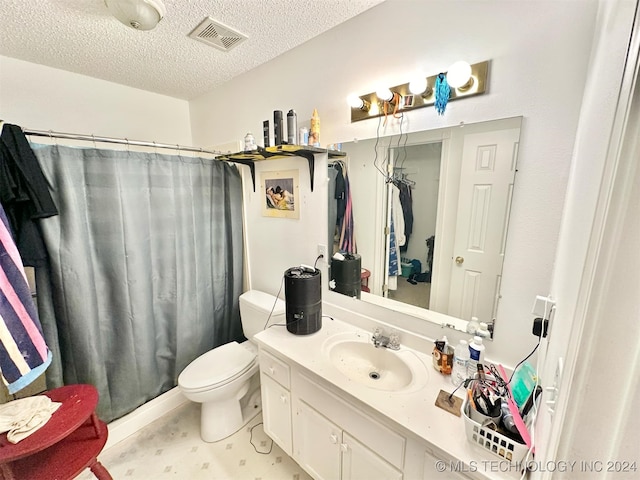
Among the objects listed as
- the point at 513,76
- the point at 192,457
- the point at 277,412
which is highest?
the point at 513,76

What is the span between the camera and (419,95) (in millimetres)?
1111

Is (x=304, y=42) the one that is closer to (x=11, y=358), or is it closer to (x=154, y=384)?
(x=11, y=358)

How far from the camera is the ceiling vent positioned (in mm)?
1303

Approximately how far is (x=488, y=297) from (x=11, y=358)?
6.35 ft

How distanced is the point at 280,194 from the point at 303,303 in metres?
0.78

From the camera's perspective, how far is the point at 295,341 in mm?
1336

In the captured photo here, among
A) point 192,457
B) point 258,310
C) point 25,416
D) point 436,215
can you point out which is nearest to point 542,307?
point 436,215

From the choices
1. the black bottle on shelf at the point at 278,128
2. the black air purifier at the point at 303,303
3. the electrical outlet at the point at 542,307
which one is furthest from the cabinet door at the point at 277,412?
the black bottle on shelf at the point at 278,128

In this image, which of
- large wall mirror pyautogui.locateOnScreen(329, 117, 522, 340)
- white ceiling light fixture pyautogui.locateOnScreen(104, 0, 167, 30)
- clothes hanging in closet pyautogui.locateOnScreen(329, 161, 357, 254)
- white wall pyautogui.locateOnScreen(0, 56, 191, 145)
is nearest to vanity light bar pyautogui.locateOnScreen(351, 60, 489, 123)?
large wall mirror pyautogui.locateOnScreen(329, 117, 522, 340)

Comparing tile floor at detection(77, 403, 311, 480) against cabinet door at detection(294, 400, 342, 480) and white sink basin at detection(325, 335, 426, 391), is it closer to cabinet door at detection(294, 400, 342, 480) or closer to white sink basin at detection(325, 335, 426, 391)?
cabinet door at detection(294, 400, 342, 480)

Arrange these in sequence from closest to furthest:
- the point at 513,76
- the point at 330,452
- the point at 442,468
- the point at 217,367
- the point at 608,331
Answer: the point at 608,331 < the point at 442,468 < the point at 513,76 < the point at 330,452 < the point at 217,367

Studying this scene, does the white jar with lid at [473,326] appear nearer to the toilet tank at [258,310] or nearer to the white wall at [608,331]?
the white wall at [608,331]

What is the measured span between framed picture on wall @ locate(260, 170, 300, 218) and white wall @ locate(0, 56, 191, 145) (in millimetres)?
1148

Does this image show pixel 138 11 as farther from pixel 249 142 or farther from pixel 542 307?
pixel 542 307
